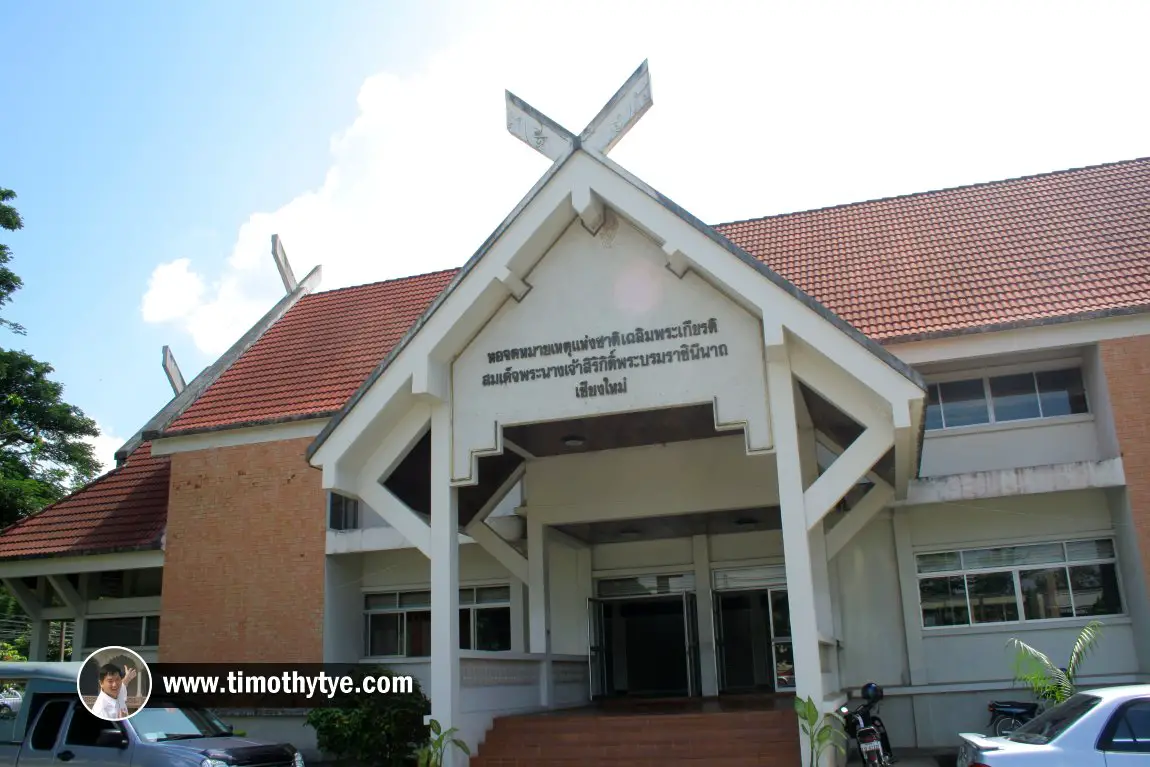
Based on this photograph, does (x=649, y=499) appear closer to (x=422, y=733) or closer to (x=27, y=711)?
(x=422, y=733)

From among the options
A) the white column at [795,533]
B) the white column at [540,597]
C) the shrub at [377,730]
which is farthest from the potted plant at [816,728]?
the white column at [540,597]

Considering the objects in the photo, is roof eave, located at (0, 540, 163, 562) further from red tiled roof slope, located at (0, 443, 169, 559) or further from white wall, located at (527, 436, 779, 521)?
white wall, located at (527, 436, 779, 521)

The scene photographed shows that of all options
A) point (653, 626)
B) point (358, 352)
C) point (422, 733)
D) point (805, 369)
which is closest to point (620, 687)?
point (653, 626)

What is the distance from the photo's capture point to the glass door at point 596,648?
15961 mm

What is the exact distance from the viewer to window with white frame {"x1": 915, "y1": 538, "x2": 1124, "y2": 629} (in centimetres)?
1497

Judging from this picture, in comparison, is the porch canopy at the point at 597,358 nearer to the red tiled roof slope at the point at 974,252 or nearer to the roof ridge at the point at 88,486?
the red tiled roof slope at the point at 974,252

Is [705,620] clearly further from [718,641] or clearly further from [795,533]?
[795,533]

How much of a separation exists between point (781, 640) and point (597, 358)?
801cm

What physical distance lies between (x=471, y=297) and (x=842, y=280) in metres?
8.67

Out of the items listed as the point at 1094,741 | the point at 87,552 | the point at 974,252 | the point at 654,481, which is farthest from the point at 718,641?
the point at 87,552

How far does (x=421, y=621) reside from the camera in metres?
18.3

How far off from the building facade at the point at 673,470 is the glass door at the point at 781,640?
0.06 m

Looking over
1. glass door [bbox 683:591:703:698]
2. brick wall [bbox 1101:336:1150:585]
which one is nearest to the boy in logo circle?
glass door [bbox 683:591:703:698]

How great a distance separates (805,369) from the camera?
35.0 feet
